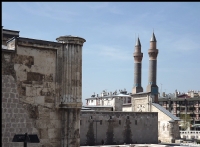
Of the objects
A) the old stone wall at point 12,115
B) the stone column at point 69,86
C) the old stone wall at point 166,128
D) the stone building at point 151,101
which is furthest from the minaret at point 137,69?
the old stone wall at point 12,115

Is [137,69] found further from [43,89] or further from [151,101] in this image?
[43,89]

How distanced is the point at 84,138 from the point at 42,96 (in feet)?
75.2

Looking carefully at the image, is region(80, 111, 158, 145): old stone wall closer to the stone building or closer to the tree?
the stone building

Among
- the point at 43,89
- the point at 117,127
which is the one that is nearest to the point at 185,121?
the point at 117,127

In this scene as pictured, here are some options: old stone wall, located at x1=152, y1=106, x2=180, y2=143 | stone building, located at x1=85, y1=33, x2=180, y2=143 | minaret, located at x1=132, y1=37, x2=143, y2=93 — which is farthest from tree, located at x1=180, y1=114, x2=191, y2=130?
old stone wall, located at x1=152, y1=106, x2=180, y2=143

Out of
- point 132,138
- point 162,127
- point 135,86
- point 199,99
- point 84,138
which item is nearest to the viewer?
point 84,138

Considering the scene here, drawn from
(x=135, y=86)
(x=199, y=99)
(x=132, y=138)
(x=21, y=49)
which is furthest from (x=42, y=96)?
(x=199, y=99)

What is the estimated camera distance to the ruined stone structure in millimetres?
8203

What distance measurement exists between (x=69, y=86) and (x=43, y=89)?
2.43 feet

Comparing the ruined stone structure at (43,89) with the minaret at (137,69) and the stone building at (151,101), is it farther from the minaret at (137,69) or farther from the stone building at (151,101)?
→ the minaret at (137,69)

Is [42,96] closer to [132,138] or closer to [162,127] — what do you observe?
[132,138]

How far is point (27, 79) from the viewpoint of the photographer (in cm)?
852

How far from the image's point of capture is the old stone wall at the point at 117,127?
103ft

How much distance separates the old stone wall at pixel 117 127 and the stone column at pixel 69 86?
2219 cm
